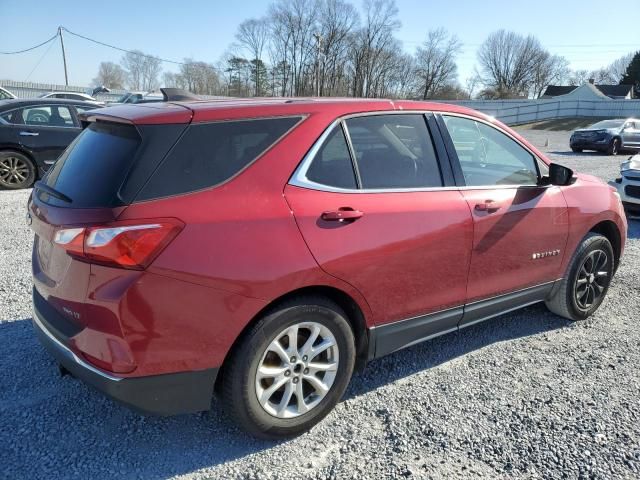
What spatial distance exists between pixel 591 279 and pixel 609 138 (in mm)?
18487

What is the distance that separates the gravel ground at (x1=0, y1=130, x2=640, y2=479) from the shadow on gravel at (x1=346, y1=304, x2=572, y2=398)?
0.01m

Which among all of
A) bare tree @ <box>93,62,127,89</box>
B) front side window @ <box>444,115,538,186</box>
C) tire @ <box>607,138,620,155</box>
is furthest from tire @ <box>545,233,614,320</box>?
bare tree @ <box>93,62,127,89</box>

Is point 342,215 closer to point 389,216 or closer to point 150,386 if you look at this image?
point 389,216

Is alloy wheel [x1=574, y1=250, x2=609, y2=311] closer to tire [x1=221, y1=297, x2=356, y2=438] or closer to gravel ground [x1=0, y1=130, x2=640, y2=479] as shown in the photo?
gravel ground [x1=0, y1=130, x2=640, y2=479]

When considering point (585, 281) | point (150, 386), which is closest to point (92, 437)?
point (150, 386)

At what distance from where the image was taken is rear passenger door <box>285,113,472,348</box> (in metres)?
2.55

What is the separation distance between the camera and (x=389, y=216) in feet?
9.07

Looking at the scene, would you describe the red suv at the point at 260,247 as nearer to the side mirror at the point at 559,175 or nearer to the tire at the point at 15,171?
the side mirror at the point at 559,175

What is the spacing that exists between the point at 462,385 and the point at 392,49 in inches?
3046

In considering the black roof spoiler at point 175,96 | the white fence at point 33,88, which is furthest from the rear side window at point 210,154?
the white fence at point 33,88

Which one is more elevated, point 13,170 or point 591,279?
point 591,279

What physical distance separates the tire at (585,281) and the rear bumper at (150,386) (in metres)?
2.94

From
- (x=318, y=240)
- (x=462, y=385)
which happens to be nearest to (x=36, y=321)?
(x=318, y=240)

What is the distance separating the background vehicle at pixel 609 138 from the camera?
1981cm
